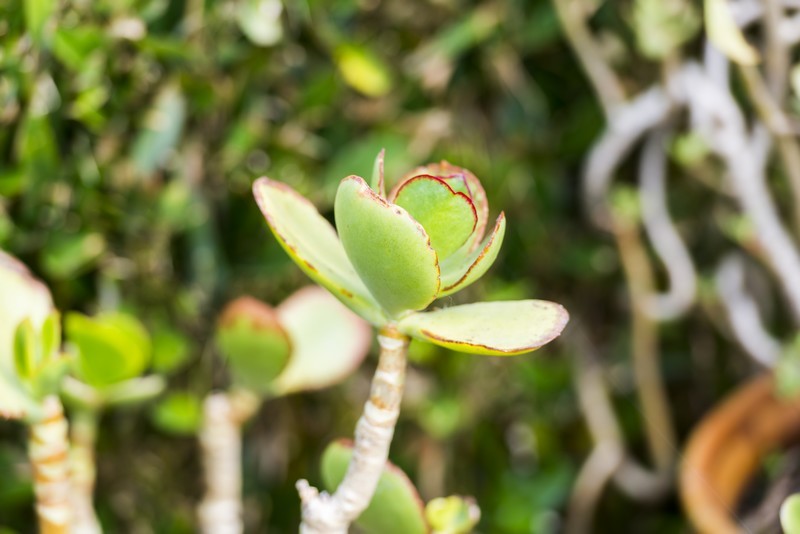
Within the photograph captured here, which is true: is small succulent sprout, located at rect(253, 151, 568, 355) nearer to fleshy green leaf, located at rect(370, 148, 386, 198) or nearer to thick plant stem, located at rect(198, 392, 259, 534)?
fleshy green leaf, located at rect(370, 148, 386, 198)

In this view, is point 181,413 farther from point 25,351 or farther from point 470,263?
point 470,263

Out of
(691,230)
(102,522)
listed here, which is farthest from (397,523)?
(691,230)

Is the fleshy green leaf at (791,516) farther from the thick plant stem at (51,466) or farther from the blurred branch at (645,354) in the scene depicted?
the blurred branch at (645,354)

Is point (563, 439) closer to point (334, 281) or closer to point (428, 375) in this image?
point (428, 375)

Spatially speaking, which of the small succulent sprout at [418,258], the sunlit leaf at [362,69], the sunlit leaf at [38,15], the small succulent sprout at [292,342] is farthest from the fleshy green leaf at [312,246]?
the sunlit leaf at [362,69]

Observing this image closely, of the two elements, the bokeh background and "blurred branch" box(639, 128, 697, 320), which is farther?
"blurred branch" box(639, 128, 697, 320)

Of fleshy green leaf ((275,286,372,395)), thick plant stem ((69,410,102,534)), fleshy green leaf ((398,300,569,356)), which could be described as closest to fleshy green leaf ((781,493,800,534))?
fleshy green leaf ((398,300,569,356))
